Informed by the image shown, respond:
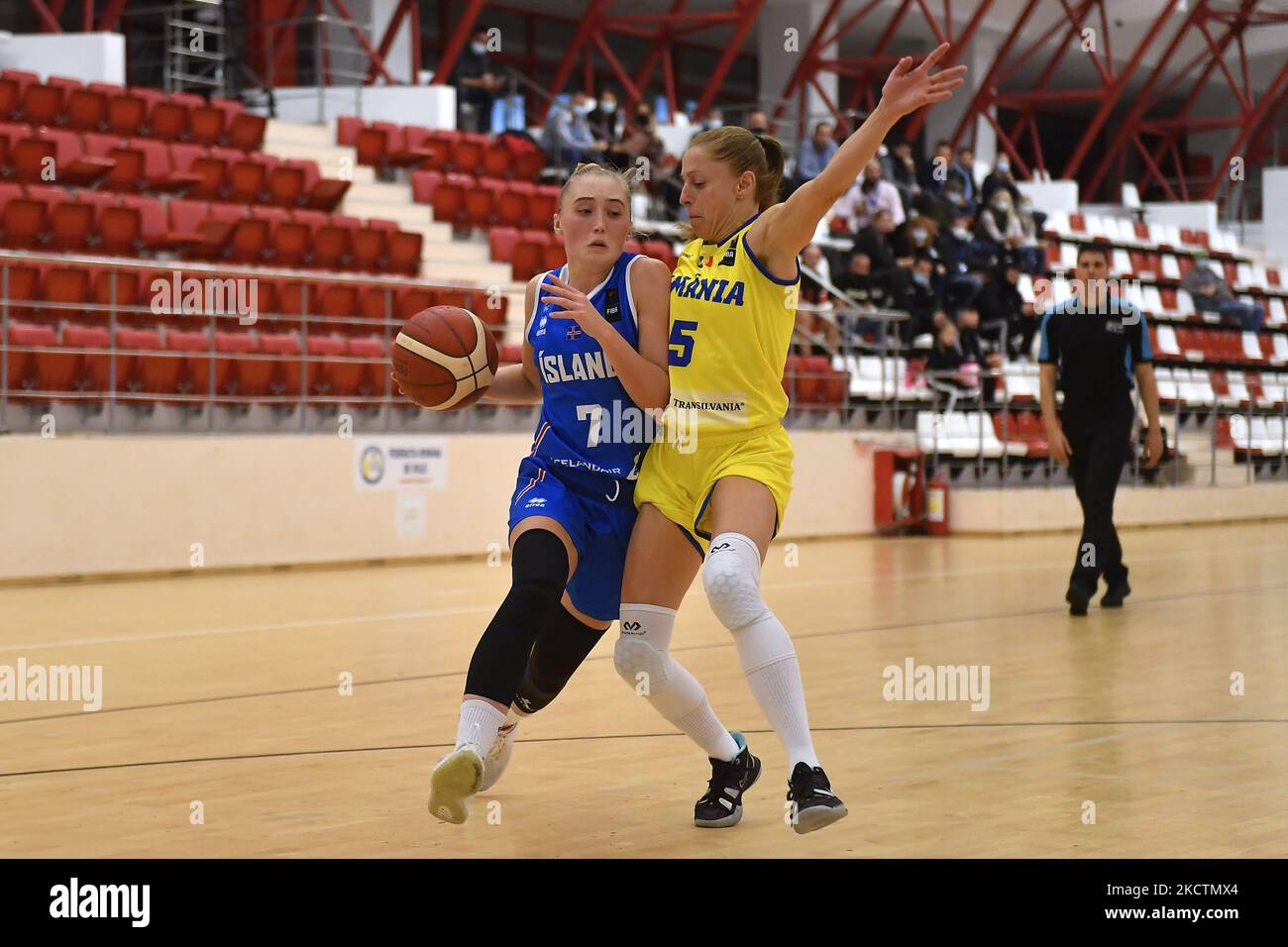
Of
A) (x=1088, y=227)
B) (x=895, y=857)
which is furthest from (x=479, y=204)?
(x=895, y=857)

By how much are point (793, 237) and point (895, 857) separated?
152 cm

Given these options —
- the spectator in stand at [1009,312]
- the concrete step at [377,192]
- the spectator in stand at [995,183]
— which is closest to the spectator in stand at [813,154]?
the spectator in stand at [1009,312]

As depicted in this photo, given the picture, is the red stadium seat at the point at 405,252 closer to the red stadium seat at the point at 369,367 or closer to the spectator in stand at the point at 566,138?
the red stadium seat at the point at 369,367

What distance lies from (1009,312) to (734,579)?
1696cm

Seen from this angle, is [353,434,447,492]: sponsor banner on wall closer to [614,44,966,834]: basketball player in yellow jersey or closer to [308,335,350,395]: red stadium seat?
[308,335,350,395]: red stadium seat

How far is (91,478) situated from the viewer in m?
11.3

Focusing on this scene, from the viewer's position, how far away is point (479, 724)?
3.86 m

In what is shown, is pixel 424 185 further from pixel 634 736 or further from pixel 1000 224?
pixel 634 736

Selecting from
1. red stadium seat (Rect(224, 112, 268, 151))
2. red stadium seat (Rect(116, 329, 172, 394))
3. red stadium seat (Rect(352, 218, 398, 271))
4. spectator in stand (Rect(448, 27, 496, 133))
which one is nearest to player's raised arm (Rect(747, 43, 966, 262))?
red stadium seat (Rect(116, 329, 172, 394))

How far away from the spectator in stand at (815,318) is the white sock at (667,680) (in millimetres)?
11969

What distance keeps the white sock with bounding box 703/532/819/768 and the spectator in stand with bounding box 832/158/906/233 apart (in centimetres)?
1628

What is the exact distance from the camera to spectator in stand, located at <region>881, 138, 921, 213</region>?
70.0ft

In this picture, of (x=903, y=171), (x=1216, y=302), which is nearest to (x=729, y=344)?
(x=903, y=171)
